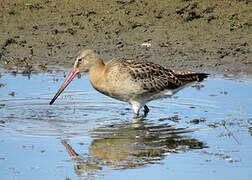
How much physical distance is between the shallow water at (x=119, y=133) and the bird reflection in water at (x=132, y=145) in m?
0.01

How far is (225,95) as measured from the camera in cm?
1117

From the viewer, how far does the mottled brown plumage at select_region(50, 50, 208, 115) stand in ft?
33.4

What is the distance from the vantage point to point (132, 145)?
8.45 meters

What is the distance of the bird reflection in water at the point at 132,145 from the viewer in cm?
766

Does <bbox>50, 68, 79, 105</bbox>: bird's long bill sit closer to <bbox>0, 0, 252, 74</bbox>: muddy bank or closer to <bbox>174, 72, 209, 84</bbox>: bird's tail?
<bbox>174, 72, 209, 84</bbox>: bird's tail

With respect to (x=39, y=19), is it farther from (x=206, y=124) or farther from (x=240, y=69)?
(x=206, y=124)

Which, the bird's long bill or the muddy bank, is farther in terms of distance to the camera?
the muddy bank

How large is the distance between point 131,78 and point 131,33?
4402 mm

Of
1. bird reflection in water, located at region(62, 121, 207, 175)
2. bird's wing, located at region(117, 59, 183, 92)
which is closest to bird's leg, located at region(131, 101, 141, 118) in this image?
bird's wing, located at region(117, 59, 183, 92)

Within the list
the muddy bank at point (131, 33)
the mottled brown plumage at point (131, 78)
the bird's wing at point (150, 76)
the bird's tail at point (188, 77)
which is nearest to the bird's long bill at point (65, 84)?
the mottled brown plumage at point (131, 78)

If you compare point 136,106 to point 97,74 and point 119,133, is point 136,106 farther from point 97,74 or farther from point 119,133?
point 119,133

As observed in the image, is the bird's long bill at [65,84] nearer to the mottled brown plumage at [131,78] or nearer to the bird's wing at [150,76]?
the mottled brown plumage at [131,78]

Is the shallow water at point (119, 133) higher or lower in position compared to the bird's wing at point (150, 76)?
lower

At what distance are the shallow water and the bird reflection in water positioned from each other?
0.04 ft
